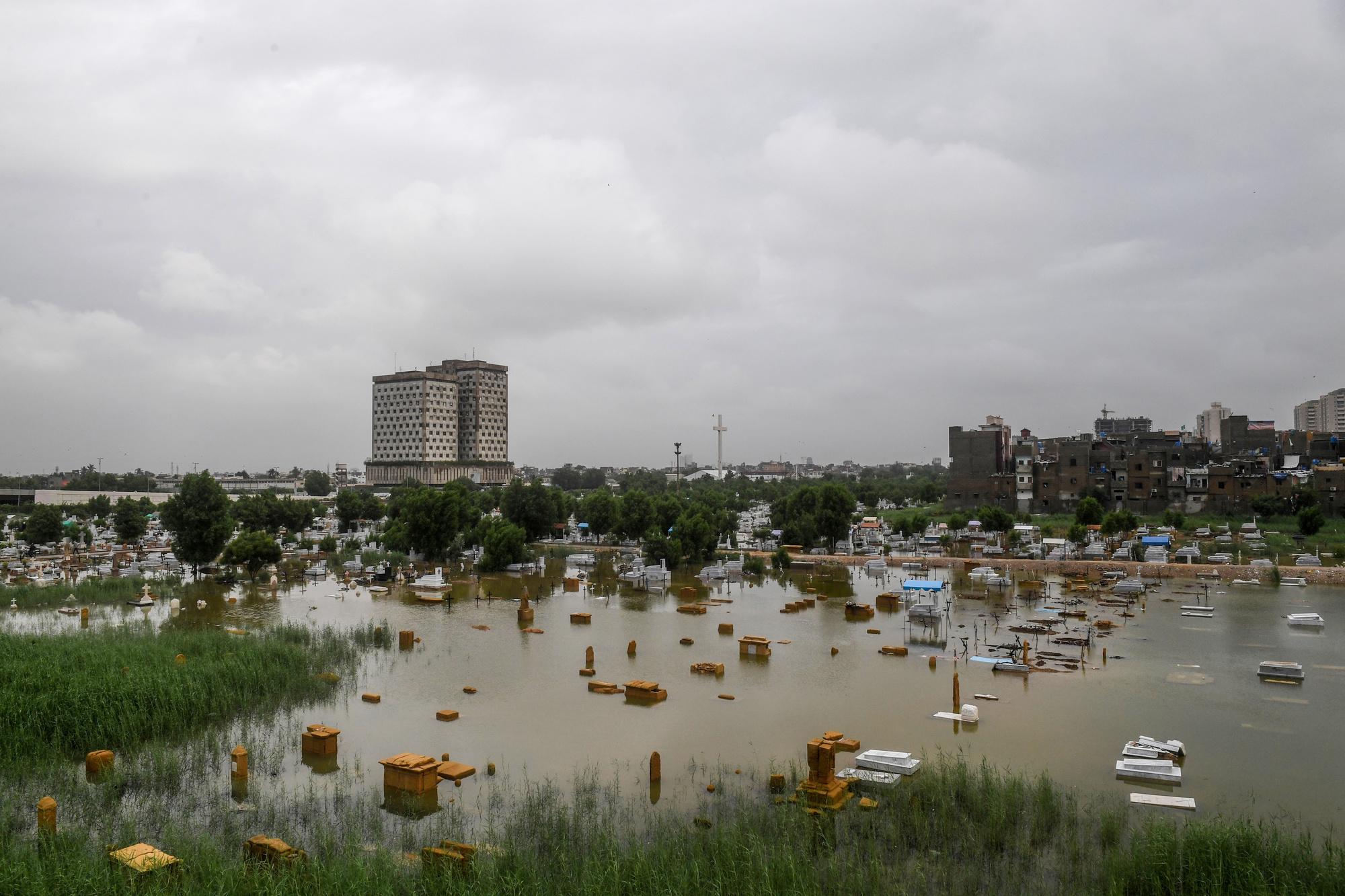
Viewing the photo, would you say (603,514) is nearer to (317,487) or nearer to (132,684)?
(132,684)

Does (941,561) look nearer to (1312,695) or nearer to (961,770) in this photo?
(1312,695)

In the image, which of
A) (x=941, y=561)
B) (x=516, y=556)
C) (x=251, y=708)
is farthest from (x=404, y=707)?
(x=941, y=561)

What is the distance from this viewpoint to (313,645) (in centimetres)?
2289

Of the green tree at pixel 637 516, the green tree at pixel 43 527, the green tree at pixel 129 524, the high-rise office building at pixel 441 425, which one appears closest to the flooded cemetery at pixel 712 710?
the green tree at pixel 637 516

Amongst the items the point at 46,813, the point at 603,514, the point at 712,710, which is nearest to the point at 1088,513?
the point at 603,514

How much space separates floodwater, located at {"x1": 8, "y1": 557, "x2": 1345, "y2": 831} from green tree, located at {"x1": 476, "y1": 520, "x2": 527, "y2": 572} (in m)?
10.8

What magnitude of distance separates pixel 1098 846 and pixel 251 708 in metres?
15.6

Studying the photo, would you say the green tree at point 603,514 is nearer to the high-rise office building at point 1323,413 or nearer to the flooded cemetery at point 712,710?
the flooded cemetery at point 712,710

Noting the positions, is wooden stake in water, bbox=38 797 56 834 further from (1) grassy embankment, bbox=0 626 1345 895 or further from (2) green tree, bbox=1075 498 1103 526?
(2) green tree, bbox=1075 498 1103 526

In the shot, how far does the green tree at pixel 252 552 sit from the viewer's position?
3888cm

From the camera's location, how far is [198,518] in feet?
124

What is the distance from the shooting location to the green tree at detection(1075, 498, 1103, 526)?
2154 inches

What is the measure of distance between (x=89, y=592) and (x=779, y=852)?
32993 mm

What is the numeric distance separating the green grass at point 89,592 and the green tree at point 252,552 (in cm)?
277
